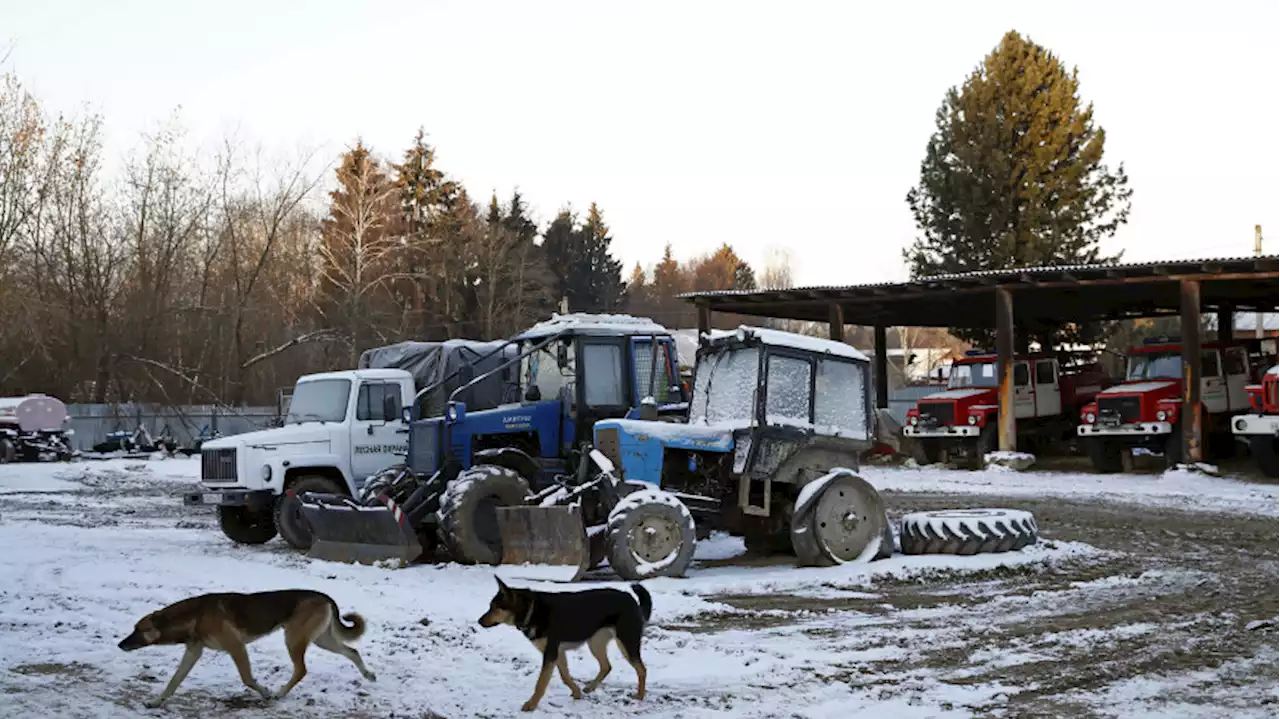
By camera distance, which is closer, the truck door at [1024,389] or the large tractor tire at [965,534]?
the large tractor tire at [965,534]

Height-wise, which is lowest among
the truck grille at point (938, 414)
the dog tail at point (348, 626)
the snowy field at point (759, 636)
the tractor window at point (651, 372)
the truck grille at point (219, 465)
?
the snowy field at point (759, 636)

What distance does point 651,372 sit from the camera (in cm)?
1535

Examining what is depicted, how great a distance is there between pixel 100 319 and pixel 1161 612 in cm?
4449

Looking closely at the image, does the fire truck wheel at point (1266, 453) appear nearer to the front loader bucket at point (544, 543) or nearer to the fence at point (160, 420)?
the front loader bucket at point (544, 543)

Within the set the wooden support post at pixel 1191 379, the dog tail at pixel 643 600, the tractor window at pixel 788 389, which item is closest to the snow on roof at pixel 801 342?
the tractor window at pixel 788 389

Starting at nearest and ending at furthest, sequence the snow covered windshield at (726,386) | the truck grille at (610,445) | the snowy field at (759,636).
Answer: the snowy field at (759,636), the truck grille at (610,445), the snow covered windshield at (726,386)

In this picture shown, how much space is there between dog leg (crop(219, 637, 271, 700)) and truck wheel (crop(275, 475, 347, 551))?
305 inches

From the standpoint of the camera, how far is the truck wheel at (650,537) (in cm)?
1217

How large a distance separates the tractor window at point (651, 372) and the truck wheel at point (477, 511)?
222 centimetres

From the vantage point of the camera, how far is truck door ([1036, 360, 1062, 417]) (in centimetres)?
3111

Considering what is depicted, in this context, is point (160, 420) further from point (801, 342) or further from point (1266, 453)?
point (801, 342)

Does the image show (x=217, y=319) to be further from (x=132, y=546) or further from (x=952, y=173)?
(x=132, y=546)

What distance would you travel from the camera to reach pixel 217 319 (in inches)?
2046

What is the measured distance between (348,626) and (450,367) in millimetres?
9742
